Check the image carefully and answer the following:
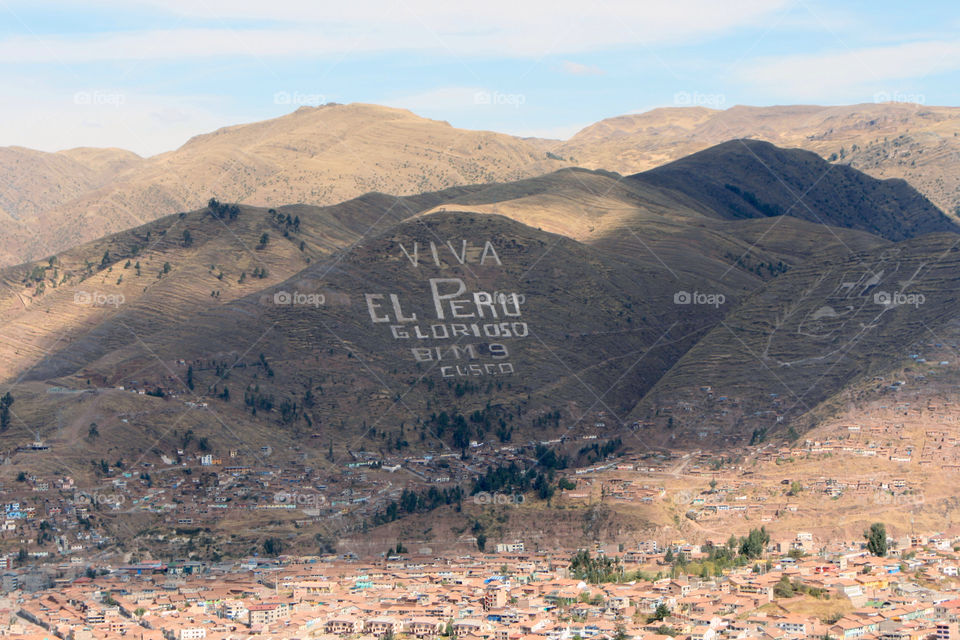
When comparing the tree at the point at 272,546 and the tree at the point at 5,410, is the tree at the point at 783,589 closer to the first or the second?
the tree at the point at 272,546

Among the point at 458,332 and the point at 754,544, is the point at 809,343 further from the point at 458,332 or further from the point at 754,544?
the point at 754,544

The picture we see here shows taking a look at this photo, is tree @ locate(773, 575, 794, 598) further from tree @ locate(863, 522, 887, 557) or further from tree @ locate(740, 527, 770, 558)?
tree @ locate(863, 522, 887, 557)

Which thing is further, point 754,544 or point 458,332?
point 458,332

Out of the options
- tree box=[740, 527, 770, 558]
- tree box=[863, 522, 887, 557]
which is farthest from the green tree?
tree box=[863, 522, 887, 557]

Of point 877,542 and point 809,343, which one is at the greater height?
point 809,343

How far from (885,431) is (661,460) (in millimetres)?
17982

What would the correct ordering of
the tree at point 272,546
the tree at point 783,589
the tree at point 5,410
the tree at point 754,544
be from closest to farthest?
the tree at point 783,589 < the tree at point 754,544 < the tree at point 272,546 < the tree at point 5,410

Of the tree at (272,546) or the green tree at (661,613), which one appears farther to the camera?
the tree at (272,546)

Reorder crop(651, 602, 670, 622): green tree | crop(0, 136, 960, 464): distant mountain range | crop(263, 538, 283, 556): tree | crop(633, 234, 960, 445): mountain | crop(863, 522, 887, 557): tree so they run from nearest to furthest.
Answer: crop(651, 602, 670, 622): green tree < crop(863, 522, 887, 557): tree < crop(263, 538, 283, 556): tree < crop(633, 234, 960, 445): mountain < crop(0, 136, 960, 464): distant mountain range

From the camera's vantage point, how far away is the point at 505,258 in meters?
172

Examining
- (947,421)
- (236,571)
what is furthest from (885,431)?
(236,571)

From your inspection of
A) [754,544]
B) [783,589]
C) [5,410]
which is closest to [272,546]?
[5,410]

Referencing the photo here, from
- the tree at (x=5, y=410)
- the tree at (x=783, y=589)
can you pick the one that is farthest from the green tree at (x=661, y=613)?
the tree at (x=5, y=410)

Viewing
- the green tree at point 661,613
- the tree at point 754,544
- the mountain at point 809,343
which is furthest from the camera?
the mountain at point 809,343
